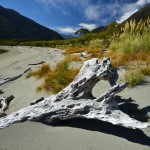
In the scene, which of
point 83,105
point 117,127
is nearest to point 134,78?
point 117,127

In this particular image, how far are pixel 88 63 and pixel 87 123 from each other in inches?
48.6

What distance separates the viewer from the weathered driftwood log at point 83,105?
4164 millimetres

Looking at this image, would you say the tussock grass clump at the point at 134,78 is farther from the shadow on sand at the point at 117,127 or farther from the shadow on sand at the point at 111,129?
the shadow on sand at the point at 111,129

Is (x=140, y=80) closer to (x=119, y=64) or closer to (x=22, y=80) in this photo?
(x=119, y=64)

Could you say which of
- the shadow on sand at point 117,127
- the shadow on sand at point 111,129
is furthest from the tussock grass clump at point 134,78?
the shadow on sand at point 111,129

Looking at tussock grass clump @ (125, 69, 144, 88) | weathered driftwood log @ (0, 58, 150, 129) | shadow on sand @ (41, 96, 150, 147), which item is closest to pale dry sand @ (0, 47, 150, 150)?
shadow on sand @ (41, 96, 150, 147)

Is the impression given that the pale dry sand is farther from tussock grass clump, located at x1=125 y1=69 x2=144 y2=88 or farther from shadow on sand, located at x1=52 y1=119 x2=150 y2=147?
tussock grass clump, located at x1=125 y1=69 x2=144 y2=88

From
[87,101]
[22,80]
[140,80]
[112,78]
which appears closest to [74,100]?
[87,101]

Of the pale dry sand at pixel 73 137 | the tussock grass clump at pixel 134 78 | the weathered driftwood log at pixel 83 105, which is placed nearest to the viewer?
the pale dry sand at pixel 73 137

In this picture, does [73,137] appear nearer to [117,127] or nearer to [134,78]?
[117,127]

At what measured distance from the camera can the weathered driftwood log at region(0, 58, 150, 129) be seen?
164 inches

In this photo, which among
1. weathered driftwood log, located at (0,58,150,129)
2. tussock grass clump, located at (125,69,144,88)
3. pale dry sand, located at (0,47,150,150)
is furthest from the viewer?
tussock grass clump, located at (125,69,144,88)

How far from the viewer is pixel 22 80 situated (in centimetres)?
1031

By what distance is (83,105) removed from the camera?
4.40m
